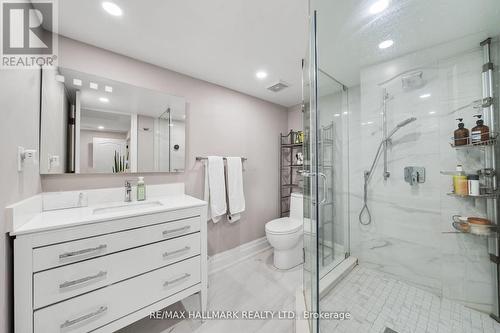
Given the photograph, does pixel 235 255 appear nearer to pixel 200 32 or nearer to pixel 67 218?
pixel 67 218

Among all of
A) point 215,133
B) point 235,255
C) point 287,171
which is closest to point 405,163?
point 287,171

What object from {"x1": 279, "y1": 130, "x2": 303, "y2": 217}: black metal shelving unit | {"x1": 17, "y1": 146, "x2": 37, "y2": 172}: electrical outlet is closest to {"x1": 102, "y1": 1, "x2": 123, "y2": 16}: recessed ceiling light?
{"x1": 17, "y1": 146, "x2": 37, "y2": 172}: electrical outlet

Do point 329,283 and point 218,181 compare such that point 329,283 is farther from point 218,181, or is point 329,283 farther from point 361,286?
point 218,181

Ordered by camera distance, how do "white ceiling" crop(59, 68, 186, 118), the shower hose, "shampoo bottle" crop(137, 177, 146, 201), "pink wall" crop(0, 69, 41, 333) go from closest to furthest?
Answer: "pink wall" crop(0, 69, 41, 333)
"white ceiling" crop(59, 68, 186, 118)
"shampoo bottle" crop(137, 177, 146, 201)
the shower hose

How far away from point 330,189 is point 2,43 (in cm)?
241

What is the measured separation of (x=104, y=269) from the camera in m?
1.01

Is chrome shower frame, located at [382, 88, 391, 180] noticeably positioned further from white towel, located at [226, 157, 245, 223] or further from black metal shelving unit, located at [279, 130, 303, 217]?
white towel, located at [226, 157, 245, 223]

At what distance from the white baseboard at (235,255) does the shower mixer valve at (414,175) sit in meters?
1.78

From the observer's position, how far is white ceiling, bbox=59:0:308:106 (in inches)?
44.1

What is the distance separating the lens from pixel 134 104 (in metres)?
A: 1.62

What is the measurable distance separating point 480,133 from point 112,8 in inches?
99.5

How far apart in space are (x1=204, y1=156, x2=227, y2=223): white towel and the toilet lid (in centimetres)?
56

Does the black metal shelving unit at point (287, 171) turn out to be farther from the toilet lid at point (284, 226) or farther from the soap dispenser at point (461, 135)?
the soap dispenser at point (461, 135)

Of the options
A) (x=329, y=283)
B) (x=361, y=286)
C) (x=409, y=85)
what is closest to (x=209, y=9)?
(x=409, y=85)
